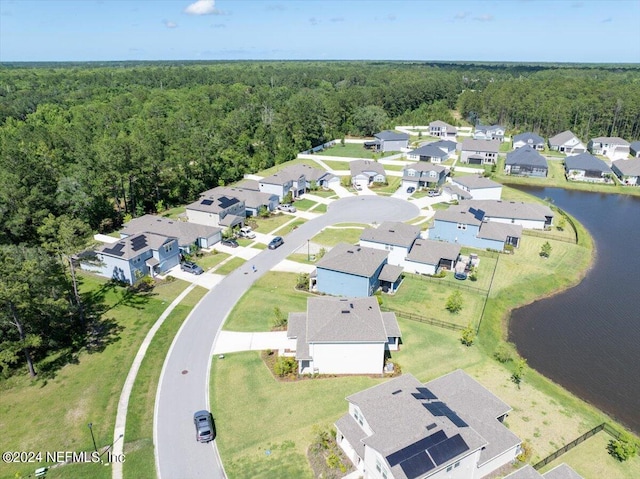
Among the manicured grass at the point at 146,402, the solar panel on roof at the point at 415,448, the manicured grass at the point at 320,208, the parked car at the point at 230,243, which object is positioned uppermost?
the solar panel on roof at the point at 415,448

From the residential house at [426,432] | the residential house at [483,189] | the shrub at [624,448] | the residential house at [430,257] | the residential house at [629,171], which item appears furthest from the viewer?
the residential house at [629,171]

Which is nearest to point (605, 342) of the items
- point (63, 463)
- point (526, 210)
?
point (526, 210)

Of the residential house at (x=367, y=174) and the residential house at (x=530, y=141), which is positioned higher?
the residential house at (x=530, y=141)

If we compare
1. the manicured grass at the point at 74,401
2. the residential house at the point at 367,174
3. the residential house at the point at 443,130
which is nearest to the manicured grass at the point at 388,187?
the residential house at the point at 367,174

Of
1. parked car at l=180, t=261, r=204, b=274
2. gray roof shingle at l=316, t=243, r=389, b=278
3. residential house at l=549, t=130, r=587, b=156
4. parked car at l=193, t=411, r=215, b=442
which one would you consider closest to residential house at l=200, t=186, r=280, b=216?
parked car at l=180, t=261, r=204, b=274

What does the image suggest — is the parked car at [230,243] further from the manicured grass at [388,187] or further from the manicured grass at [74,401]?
the manicured grass at [388,187]

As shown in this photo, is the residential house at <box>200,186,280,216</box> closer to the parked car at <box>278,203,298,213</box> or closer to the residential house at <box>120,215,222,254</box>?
the parked car at <box>278,203,298,213</box>
